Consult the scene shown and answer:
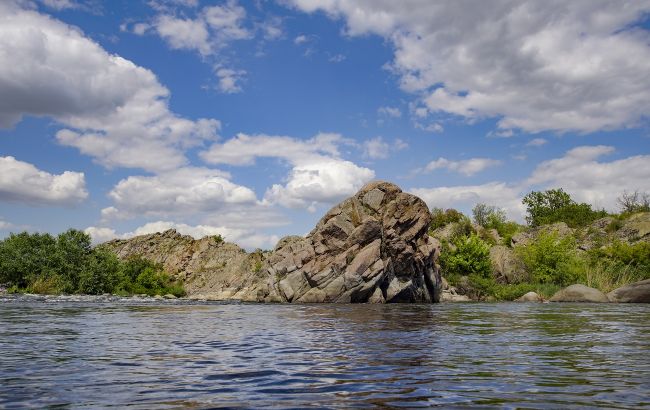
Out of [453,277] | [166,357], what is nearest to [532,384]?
[166,357]

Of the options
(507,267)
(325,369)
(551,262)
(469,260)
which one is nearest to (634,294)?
(551,262)

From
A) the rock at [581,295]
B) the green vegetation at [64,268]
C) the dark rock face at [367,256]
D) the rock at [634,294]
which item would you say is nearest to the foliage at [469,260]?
the dark rock face at [367,256]

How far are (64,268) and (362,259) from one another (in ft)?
144

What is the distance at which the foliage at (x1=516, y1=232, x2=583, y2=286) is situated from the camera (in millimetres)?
75125

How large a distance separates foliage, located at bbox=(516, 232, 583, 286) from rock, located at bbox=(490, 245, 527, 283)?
1.18 metres

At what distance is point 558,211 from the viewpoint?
5310 inches

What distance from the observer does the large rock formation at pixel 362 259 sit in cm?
5734

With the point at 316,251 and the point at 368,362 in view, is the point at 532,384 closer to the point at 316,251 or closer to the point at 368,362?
the point at 368,362

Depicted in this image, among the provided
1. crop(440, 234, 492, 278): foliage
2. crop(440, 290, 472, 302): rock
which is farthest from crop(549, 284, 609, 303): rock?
crop(440, 234, 492, 278): foliage

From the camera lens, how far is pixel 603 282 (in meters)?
64.4

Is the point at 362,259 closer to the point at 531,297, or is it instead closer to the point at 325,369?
the point at 531,297

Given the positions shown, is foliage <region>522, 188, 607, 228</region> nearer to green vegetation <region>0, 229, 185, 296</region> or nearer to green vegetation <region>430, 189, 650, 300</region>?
green vegetation <region>430, 189, 650, 300</region>

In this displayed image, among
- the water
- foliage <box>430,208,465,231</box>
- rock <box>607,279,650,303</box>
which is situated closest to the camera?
the water

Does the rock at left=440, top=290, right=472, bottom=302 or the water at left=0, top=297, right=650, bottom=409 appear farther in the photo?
the rock at left=440, top=290, right=472, bottom=302
